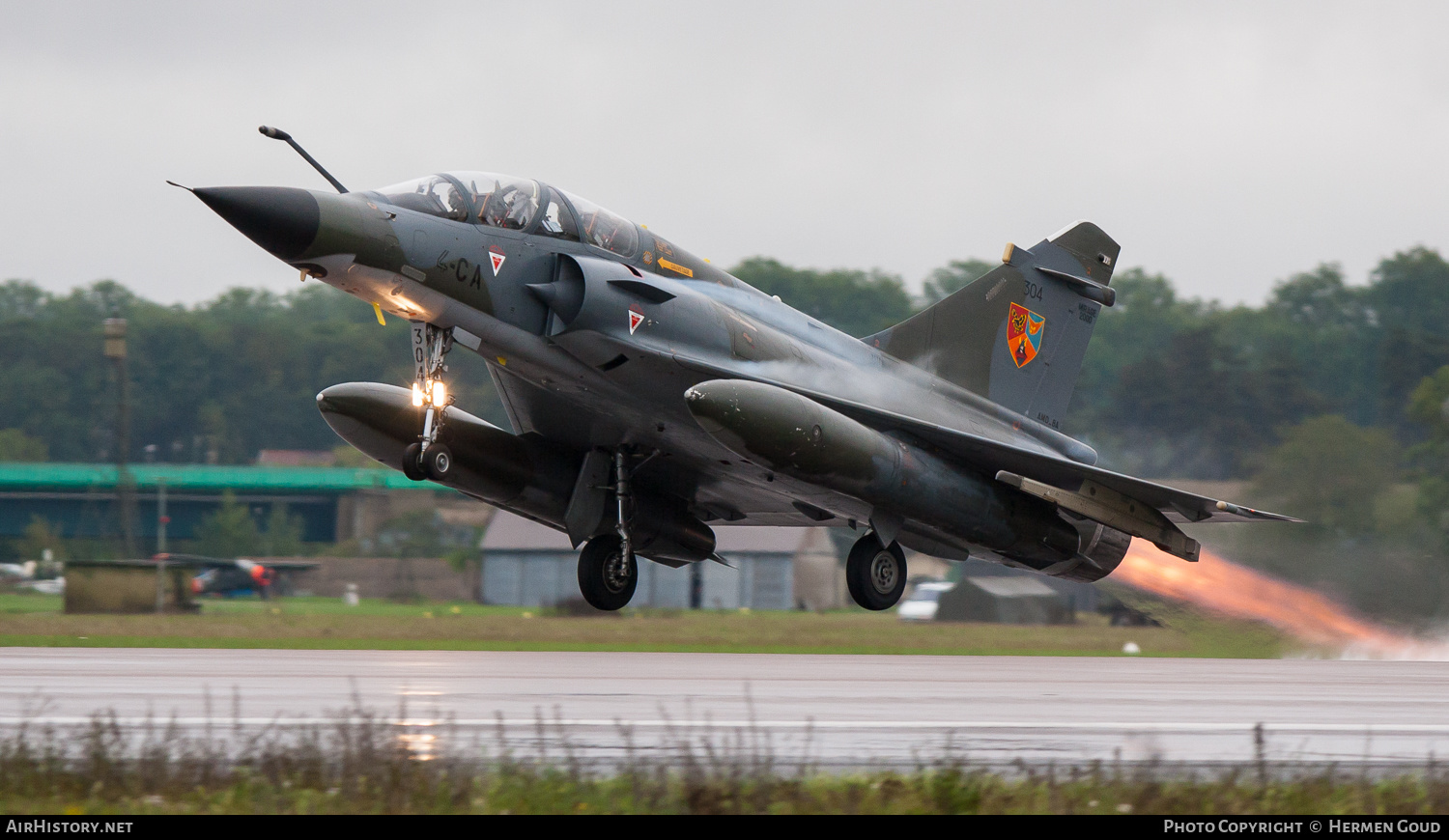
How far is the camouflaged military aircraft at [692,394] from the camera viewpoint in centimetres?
1309

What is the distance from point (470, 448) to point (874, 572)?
4389 mm

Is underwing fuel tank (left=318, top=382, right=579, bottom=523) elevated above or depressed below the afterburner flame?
above

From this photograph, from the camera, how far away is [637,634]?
82.1 ft

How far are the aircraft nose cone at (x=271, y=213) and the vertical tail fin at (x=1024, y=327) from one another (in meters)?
6.87

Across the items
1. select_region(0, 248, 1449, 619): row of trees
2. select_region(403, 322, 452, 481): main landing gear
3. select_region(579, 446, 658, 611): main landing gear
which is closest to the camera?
select_region(403, 322, 452, 481): main landing gear

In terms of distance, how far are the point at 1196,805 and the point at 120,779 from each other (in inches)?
184

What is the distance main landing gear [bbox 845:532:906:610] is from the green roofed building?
39.0m

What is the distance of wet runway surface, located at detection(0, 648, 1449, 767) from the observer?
8344 millimetres

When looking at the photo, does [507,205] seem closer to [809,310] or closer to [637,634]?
[637,634]

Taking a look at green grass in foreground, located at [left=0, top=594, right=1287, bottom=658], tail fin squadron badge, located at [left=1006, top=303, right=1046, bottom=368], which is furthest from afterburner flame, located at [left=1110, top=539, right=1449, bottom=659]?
tail fin squadron badge, located at [left=1006, top=303, right=1046, bottom=368]

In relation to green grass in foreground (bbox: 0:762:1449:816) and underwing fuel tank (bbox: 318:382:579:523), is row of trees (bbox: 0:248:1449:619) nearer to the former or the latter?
underwing fuel tank (bbox: 318:382:579:523)

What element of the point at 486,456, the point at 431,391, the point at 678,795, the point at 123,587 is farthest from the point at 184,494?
the point at 678,795

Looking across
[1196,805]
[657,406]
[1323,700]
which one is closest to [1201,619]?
[1323,700]

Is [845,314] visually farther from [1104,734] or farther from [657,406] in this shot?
[1104,734]
